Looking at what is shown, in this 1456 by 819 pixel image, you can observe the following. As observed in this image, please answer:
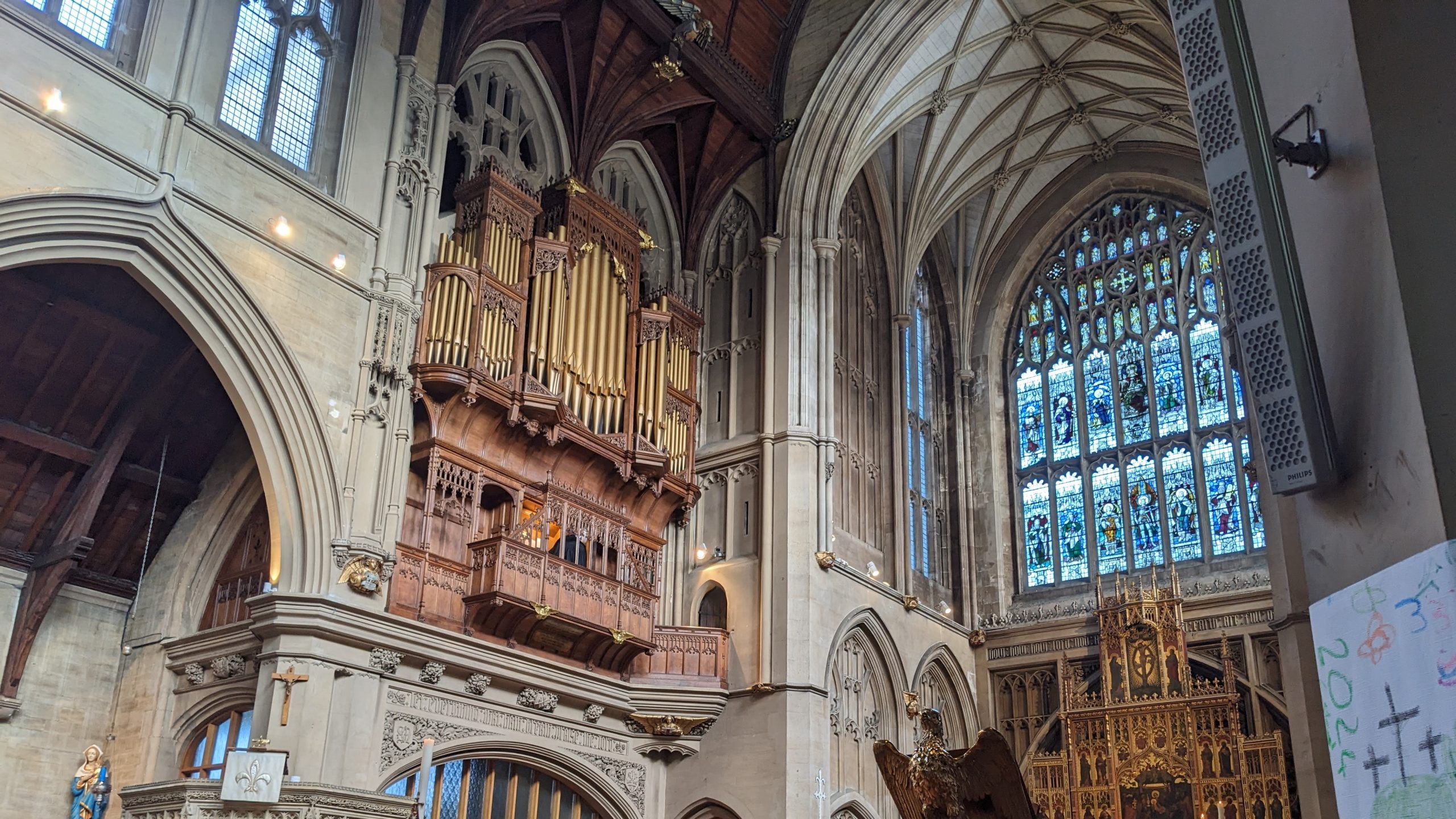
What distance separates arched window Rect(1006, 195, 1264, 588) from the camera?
20812 millimetres

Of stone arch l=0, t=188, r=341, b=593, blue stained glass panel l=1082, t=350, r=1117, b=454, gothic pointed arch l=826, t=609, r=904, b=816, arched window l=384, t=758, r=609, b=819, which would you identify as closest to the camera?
stone arch l=0, t=188, r=341, b=593

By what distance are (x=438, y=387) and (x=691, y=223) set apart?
7196 mm

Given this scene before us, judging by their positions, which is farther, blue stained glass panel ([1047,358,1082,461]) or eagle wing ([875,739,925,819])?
blue stained glass panel ([1047,358,1082,461])

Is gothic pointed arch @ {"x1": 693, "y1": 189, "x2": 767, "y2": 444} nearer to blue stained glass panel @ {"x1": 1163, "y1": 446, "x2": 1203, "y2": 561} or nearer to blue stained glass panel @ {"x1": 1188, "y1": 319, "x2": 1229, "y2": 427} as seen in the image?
blue stained glass panel @ {"x1": 1163, "y1": 446, "x2": 1203, "y2": 561}

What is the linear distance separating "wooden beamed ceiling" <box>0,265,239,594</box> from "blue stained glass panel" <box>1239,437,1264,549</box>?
52.2ft

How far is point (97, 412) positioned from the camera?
43.7 feet

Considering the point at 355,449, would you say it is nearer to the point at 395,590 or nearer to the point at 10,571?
the point at 395,590

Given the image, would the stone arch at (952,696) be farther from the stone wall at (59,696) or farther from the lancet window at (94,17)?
the lancet window at (94,17)

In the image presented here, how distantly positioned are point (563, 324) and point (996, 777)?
8.72 metres

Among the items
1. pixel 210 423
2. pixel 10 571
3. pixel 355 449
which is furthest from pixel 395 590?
pixel 10 571

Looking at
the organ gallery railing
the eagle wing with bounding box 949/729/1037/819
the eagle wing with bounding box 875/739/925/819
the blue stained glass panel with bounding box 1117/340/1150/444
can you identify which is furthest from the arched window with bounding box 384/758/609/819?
the blue stained glass panel with bounding box 1117/340/1150/444

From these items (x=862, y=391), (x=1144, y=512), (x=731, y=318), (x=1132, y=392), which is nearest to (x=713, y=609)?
(x=731, y=318)

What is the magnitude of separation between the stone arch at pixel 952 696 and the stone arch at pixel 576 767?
6.64 meters

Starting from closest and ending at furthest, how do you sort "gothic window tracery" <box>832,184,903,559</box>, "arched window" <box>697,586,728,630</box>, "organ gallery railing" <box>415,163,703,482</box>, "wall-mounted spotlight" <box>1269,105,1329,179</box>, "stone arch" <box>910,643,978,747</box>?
"wall-mounted spotlight" <box>1269,105,1329,179</box> → "organ gallery railing" <box>415,163,703,482</box> → "arched window" <box>697,586,728,630</box> → "gothic window tracery" <box>832,184,903,559</box> → "stone arch" <box>910,643,978,747</box>
